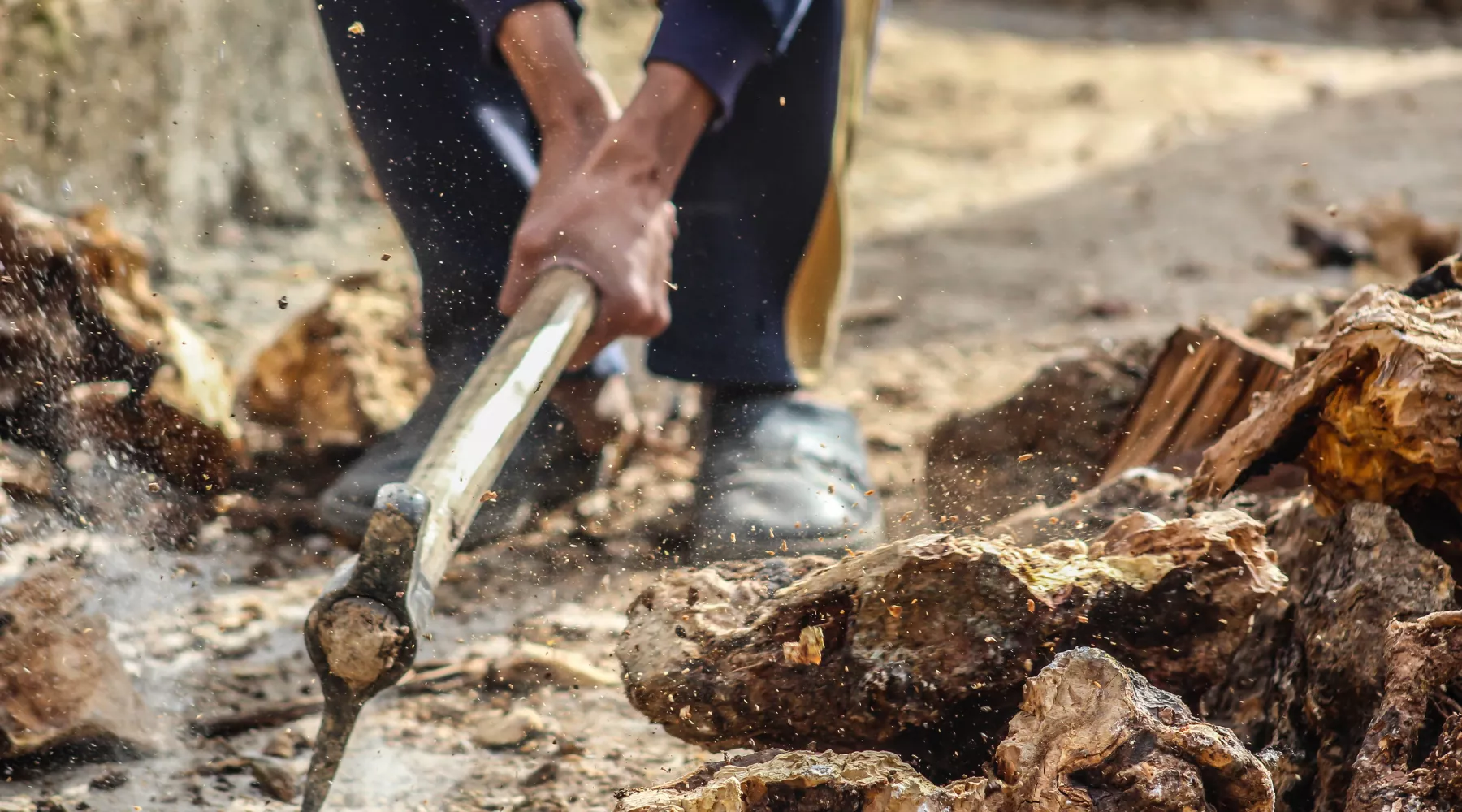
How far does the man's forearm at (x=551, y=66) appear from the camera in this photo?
153cm

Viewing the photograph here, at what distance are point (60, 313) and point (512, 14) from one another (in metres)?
0.95

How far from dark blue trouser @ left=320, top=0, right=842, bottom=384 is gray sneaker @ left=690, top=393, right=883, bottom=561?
0.09 m

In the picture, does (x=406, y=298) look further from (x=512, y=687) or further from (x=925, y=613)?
(x=925, y=613)

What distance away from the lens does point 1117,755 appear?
0.89 m

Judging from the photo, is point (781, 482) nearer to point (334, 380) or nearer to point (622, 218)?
point (622, 218)

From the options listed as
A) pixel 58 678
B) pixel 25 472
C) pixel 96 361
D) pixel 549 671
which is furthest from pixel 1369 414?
pixel 96 361

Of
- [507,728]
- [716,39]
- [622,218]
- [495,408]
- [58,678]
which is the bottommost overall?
[507,728]

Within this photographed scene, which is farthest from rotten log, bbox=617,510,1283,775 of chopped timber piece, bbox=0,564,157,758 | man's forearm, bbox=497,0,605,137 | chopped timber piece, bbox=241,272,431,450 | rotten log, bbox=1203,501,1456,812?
chopped timber piece, bbox=241,272,431,450

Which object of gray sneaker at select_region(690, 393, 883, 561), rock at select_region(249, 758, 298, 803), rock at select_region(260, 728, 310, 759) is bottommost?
rock at select_region(260, 728, 310, 759)

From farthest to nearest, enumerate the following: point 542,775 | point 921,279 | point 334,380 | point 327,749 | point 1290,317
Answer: point 921,279
point 334,380
point 1290,317
point 542,775
point 327,749

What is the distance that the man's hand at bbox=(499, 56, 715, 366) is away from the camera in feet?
4.75

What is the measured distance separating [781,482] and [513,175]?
0.66 meters

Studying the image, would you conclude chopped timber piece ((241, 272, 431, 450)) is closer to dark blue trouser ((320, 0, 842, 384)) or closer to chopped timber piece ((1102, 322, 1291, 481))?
dark blue trouser ((320, 0, 842, 384))

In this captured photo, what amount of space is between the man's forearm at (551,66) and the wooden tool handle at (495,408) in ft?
0.80
